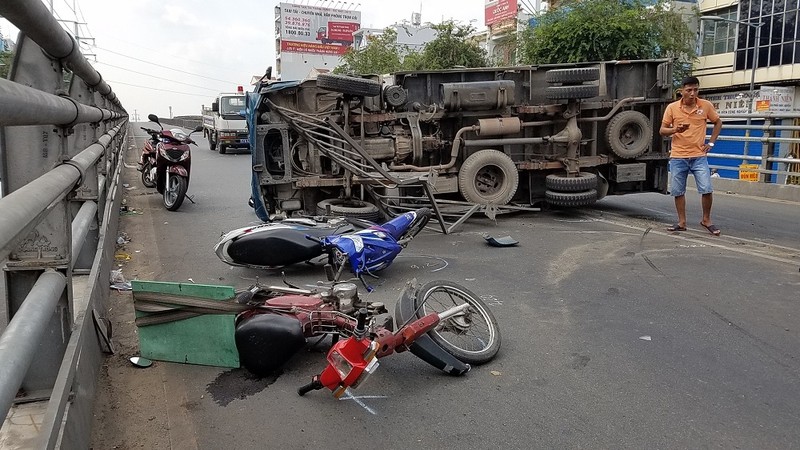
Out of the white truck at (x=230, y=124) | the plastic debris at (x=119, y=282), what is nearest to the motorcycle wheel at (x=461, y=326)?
the plastic debris at (x=119, y=282)

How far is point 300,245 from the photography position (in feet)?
19.0

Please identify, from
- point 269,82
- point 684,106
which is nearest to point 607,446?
point 684,106

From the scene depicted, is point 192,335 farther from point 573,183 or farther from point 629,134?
point 629,134

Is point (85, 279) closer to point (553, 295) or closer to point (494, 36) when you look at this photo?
point (553, 295)

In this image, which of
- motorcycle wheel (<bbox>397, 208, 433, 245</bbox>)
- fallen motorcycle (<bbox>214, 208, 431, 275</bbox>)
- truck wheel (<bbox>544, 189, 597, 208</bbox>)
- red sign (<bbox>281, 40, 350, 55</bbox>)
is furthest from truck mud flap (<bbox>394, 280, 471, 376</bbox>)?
red sign (<bbox>281, 40, 350, 55</bbox>)

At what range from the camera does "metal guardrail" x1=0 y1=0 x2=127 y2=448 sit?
1.55m

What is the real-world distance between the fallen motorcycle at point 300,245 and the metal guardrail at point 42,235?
93.0 inches

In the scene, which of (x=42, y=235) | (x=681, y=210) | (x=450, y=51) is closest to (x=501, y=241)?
(x=681, y=210)

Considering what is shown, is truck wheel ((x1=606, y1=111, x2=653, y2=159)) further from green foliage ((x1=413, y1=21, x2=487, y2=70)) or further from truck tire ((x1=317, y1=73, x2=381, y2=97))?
green foliage ((x1=413, y1=21, x2=487, y2=70))

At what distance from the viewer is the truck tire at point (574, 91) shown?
8.77m

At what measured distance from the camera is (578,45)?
2125 centimetres

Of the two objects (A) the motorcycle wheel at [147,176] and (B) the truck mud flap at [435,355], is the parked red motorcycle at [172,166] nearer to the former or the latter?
(A) the motorcycle wheel at [147,176]

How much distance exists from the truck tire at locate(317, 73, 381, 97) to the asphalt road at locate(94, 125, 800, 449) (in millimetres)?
2420

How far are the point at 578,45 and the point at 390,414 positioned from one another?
2012 cm
